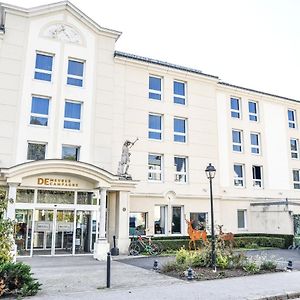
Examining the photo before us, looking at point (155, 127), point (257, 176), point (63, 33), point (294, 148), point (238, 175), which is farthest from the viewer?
point (294, 148)

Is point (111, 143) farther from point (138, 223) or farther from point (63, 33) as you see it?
point (63, 33)

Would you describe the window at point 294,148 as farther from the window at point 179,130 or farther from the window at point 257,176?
the window at point 179,130

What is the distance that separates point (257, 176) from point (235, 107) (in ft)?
18.1

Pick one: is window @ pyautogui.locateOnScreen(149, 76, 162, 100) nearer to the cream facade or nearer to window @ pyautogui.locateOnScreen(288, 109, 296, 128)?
the cream facade

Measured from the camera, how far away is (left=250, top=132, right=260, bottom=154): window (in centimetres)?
2609

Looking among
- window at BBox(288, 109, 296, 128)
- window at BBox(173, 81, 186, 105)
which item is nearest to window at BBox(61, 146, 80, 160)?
window at BBox(173, 81, 186, 105)

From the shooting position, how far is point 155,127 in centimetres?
2242

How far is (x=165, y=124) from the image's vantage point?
73.8ft

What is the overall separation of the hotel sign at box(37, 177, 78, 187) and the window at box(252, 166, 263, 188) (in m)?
14.2

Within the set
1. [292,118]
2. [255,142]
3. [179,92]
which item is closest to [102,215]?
[179,92]

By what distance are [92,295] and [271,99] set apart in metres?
23.3

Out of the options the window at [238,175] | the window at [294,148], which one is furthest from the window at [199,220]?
the window at [294,148]

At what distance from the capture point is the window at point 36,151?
18.4 metres

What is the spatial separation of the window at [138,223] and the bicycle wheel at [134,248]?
2.19 meters
